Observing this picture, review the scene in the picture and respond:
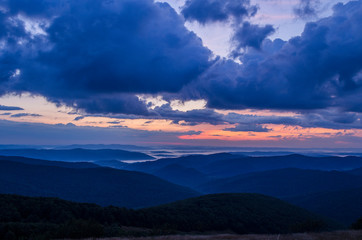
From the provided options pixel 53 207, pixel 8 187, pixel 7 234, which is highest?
pixel 7 234

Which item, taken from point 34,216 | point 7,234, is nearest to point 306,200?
point 34,216

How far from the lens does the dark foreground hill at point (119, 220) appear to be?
26.2 meters

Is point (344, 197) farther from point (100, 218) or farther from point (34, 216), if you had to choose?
point (34, 216)

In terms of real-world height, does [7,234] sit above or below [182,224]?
above

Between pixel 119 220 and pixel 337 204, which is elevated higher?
pixel 119 220

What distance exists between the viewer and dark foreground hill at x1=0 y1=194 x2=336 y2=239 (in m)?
26.2

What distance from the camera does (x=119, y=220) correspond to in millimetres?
51656

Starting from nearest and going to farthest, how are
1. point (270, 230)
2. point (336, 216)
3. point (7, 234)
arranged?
point (7, 234) → point (270, 230) → point (336, 216)

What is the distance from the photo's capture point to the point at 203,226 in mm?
61344

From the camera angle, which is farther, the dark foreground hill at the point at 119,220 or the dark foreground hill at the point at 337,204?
the dark foreground hill at the point at 337,204

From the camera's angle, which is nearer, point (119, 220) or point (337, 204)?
point (119, 220)

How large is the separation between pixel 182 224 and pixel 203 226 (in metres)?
5.08

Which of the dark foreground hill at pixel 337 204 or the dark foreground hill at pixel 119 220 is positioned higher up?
the dark foreground hill at pixel 119 220

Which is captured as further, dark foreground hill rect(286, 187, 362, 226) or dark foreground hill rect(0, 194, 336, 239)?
dark foreground hill rect(286, 187, 362, 226)
